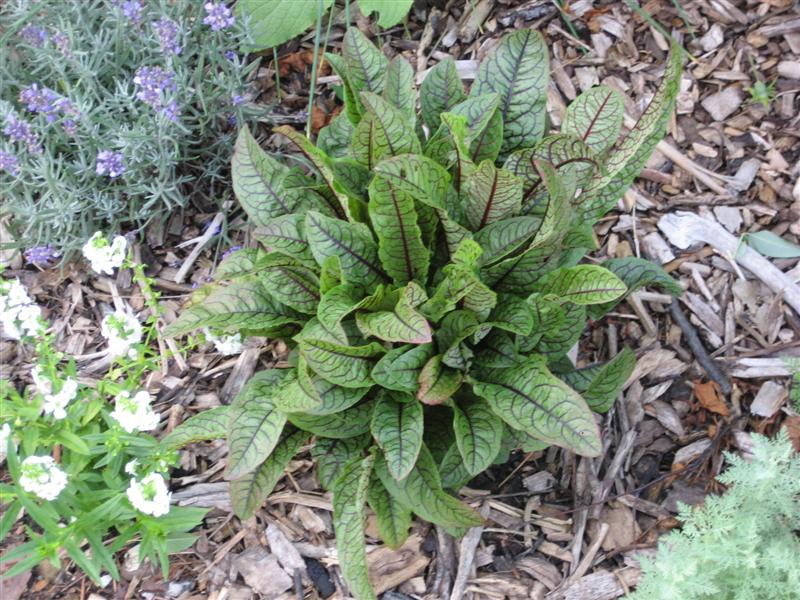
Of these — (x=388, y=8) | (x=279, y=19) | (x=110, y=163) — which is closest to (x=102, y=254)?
(x=110, y=163)

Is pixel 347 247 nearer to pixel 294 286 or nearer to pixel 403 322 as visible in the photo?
pixel 294 286

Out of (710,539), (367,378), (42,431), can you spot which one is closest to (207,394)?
(42,431)

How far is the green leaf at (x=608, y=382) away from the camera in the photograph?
85.1 inches

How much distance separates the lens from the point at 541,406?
1946 millimetres

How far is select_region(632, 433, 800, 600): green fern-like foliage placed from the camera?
1771 mm

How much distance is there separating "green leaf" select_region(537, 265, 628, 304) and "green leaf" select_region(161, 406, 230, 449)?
3.03 feet

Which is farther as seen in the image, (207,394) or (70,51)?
(207,394)

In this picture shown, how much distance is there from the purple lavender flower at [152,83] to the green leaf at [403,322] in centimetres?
97

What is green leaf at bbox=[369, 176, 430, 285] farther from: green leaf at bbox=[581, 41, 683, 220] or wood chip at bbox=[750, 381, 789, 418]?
wood chip at bbox=[750, 381, 789, 418]

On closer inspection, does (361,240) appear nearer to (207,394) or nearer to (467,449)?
(467,449)

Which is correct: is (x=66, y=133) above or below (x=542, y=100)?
above

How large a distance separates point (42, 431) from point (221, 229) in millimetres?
1000

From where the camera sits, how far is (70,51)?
257 centimetres

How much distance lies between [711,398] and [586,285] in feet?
2.61
